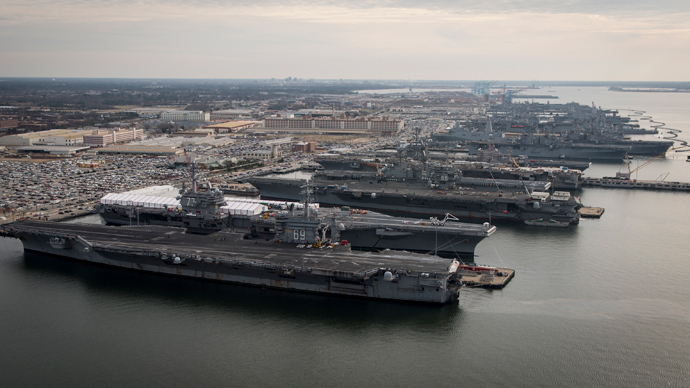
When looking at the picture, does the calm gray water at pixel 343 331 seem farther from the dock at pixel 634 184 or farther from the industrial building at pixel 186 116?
the industrial building at pixel 186 116

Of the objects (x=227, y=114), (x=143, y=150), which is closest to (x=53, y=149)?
(x=143, y=150)

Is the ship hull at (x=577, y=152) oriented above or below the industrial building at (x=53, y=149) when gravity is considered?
above

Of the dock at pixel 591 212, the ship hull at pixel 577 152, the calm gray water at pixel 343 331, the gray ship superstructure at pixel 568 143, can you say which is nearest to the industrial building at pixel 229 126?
the gray ship superstructure at pixel 568 143

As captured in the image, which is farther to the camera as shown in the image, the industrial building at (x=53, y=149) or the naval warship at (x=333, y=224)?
the industrial building at (x=53, y=149)

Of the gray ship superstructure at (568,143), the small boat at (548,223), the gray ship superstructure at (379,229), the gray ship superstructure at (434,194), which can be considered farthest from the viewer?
the gray ship superstructure at (568,143)

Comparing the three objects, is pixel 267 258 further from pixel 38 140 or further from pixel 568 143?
pixel 38 140

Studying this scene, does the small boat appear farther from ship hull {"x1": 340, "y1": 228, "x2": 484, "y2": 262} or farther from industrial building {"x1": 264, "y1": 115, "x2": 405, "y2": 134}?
industrial building {"x1": 264, "y1": 115, "x2": 405, "y2": 134}

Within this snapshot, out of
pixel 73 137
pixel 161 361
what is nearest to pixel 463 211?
pixel 161 361
